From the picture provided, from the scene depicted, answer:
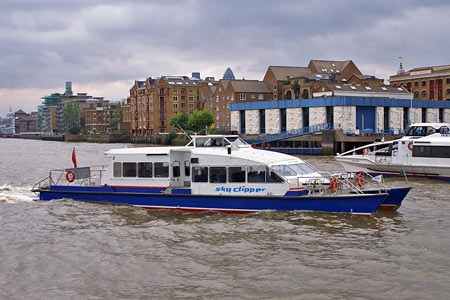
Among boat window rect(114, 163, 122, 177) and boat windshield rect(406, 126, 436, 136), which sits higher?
boat windshield rect(406, 126, 436, 136)

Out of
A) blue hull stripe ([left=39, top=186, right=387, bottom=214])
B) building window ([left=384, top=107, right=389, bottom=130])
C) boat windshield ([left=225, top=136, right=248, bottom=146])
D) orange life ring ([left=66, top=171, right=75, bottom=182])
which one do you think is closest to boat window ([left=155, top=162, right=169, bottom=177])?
blue hull stripe ([left=39, top=186, right=387, bottom=214])

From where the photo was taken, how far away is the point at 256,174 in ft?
68.2

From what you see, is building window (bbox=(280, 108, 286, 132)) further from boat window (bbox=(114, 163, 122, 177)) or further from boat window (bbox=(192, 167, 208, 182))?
boat window (bbox=(192, 167, 208, 182))

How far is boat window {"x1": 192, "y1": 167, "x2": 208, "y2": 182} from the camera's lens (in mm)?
21578

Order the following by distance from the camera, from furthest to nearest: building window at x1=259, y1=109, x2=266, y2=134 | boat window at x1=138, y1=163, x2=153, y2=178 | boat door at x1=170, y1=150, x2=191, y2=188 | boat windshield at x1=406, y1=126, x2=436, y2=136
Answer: building window at x1=259, y1=109, x2=266, y2=134, boat windshield at x1=406, y1=126, x2=436, y2=136, boat window at x1=138, y1=163, x2=153, y2=178, boat door at x1=170, y1=150, x2=191, y2=188

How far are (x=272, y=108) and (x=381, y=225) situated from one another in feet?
189

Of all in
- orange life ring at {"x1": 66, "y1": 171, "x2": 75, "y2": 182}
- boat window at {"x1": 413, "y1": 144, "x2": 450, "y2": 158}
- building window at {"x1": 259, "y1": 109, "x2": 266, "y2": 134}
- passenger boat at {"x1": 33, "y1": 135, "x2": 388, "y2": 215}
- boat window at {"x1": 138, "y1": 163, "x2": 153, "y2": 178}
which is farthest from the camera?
building window at {"x1": 259, "y1": 109, "x2": 266, "y2": 134}

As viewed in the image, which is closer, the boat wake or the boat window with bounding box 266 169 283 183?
the boat window with bounding box 266 169 283 183

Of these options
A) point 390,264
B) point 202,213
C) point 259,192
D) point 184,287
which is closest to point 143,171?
point 202,213

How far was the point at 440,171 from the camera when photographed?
33688 mm

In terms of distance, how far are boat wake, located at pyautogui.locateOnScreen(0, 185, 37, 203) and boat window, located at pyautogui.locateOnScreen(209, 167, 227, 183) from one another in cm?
1108

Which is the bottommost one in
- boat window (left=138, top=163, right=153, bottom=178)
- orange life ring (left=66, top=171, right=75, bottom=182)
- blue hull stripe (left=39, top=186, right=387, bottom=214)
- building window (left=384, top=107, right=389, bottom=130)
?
blue hull stripe (left=39, top=186, right=387, bottom=214)

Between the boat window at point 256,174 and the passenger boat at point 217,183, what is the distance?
29 millimetres

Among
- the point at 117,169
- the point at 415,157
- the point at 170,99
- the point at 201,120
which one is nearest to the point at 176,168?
the point at 117,169
